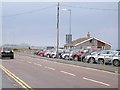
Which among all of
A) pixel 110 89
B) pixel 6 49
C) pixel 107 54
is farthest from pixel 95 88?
pixel 6 49

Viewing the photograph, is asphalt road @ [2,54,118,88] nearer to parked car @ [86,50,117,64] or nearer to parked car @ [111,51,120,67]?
parked car @ [111,51,120,67]

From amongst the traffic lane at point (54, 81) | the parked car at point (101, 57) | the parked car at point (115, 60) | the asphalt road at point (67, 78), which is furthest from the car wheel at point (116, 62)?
the traffic lane at point (54, 81)

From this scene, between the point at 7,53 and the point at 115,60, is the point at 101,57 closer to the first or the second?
the point at 115,60

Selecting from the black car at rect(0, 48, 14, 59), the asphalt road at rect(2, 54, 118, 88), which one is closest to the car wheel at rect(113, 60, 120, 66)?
the asphalt road at rect(2, 54, 118, 88)

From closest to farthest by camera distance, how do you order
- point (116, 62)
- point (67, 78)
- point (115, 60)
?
1. point (67, 78)
2. point (116, 62)
3. point (115, 60)

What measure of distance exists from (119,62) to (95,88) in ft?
65.1

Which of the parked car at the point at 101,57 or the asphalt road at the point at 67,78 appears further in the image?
the parked car at the point at 101,57

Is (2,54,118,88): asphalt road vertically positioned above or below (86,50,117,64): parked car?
below

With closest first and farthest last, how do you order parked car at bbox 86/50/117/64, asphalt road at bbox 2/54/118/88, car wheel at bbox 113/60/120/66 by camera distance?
asphalt road at bbox 2/54/118/88 → car wheel at bbox 113/60/120/66 → parked car at bbox 86/50/117/64

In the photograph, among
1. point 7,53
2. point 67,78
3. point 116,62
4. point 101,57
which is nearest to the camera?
point 67,78

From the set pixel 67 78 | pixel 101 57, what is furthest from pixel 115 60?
pixel 67 78

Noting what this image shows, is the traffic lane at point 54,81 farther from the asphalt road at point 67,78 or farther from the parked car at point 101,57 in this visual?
the parked car at point 101,57

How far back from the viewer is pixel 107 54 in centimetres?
3662

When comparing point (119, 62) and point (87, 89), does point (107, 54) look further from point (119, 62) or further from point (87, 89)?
point (87, 89)
